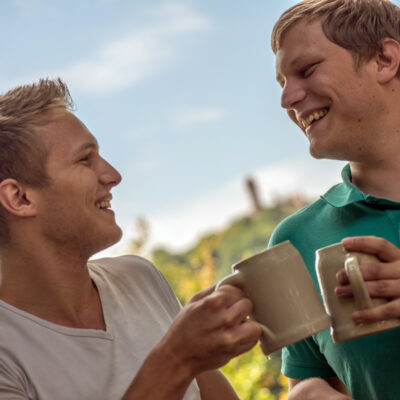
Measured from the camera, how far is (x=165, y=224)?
6.27 meters

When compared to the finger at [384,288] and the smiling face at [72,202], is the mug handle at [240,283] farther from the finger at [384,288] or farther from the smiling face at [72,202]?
the smiling face at [72,202]

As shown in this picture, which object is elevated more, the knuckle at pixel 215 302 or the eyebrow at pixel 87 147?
the eyebrow at pixel 87 147

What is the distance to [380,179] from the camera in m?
1.44

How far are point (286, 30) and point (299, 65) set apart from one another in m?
0.10

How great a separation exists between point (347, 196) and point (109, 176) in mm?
548

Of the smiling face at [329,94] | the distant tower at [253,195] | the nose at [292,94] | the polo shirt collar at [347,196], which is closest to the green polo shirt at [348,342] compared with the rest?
the polo shirt collar at [347,196]

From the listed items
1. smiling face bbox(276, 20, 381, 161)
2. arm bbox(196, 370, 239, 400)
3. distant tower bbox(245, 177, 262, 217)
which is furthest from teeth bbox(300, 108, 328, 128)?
distant tower bbox(245, 177, 262, 217)

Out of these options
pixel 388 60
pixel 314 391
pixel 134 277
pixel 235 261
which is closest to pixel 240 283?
pixel 314 391

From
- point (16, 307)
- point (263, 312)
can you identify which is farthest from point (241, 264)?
point (16, 307)

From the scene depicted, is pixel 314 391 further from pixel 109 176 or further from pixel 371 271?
pixel 109 176

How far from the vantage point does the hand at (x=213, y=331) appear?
1013 mm

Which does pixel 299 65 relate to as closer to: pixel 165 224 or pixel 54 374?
pixel 54 374

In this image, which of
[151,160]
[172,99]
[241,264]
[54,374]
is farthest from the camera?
[151,160]

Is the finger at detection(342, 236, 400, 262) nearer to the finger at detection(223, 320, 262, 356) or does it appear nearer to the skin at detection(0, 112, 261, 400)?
the finger at detection(223, 320, 262, 356)
